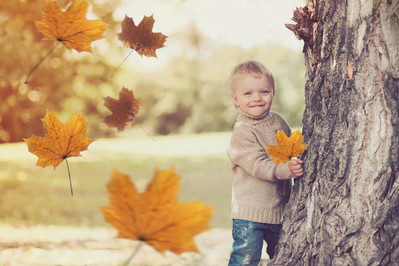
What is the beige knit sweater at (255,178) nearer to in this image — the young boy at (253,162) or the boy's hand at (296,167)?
the young boy at (253,162)

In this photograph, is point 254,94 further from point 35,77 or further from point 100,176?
point 35,77

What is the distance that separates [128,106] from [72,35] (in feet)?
1.27

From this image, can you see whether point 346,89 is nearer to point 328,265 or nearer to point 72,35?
point 328,265

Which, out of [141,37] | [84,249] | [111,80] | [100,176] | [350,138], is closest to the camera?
[350,138]

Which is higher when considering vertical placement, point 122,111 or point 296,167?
point 122,111

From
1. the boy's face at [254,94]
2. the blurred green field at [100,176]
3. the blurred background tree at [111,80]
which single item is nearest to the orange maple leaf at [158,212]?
the boy's face at [254,94]

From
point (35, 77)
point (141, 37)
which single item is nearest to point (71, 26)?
point (141, 37)

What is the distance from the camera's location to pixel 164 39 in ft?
5.52

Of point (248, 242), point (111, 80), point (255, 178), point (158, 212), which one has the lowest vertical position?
point (248, 242)

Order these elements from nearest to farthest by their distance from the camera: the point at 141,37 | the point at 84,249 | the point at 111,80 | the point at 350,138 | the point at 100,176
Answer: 1. the point at 350,138
2. the point at 141,37
3. the point at 84,249
4. the point at 100,176
5. the point at 111,80

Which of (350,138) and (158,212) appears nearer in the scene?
(350,138)

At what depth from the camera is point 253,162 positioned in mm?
1711

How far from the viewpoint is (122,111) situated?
1895 millimetres

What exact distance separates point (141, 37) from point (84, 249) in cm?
172
